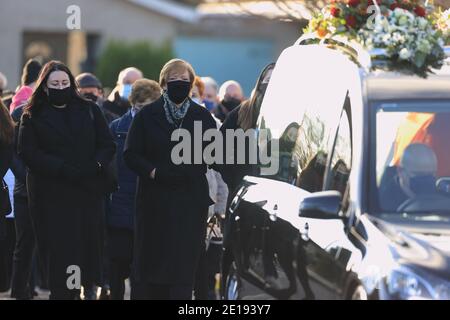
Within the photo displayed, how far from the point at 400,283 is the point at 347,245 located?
56cm

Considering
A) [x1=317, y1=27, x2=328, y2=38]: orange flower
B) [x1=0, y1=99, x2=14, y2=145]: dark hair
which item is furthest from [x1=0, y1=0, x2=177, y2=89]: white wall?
[x1=317, y1=27, x2=328, y2=38]: orange flower

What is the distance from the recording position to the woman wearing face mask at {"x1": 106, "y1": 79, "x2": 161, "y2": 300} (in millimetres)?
10891

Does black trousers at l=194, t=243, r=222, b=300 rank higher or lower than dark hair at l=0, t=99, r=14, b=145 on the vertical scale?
lower

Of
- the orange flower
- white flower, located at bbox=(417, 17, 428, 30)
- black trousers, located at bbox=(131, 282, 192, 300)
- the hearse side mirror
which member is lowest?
black trousers, located at bbox=(131, 282, 192, 300)

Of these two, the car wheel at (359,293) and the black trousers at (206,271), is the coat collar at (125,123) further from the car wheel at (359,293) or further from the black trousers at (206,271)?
the car wheel at (359,293)

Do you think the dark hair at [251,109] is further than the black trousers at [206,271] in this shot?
No

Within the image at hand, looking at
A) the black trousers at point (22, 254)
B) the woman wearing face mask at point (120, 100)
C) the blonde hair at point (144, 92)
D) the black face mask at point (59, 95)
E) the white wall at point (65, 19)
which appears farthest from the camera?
the white wall at point (65, 19)

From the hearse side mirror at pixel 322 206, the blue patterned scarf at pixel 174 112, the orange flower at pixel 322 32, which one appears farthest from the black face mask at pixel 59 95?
the hearse side mirror at pixel 322 206

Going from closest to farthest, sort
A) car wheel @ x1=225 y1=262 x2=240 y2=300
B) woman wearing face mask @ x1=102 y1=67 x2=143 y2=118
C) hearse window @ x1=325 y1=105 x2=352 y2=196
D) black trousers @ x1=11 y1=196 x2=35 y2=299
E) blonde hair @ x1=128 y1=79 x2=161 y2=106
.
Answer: hearse window @ x1=325 y1=105 x2=352 y2=196 < car wheel @ x1=225 y1=262 x2=240 y2=300 < blonde hair @ x1=128 y1=79 x2=161 y2=106 < black trousers @ x1=11 y1=196 x2=35 y2=299 < woman wearing face mask @ x1=102 y1=67 x2=143 y2=118

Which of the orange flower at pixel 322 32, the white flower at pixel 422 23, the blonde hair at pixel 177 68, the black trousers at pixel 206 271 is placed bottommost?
the black trousers at pixel 206 271

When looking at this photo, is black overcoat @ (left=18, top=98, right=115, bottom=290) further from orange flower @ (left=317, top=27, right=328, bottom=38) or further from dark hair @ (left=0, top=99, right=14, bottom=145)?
orange flower @ (left=317, top=27, right=328, bottom=38)

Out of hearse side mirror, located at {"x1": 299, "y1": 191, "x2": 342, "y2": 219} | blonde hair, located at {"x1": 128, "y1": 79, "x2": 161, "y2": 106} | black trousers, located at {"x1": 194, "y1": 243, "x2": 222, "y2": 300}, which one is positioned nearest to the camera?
hearse side mirror, located at {"x1": 299, "y1": 191, "x2": 342, "y2": 219}

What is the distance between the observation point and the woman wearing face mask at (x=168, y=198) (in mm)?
9547

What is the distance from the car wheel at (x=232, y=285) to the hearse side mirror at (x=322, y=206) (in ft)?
5.64
